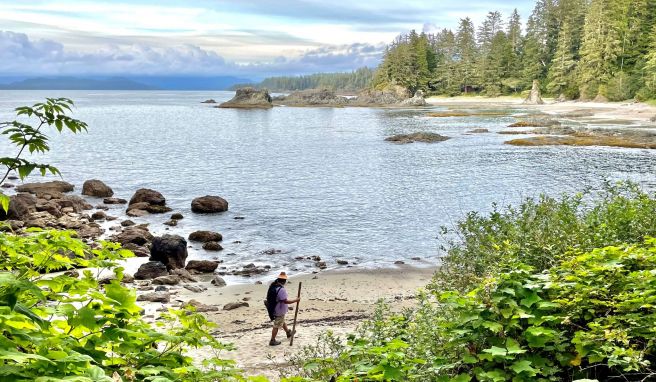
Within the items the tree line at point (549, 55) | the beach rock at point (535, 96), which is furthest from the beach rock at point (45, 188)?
the beach rock at point (535, 96)

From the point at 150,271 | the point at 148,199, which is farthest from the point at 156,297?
the point at 148,199

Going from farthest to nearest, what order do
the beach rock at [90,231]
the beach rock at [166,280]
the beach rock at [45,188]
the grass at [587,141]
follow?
the grass at [587,141] → the beach rock at [45,188] → the beach rock at [90,231] → the beach rock at [166,280]

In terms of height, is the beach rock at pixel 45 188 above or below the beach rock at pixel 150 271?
above

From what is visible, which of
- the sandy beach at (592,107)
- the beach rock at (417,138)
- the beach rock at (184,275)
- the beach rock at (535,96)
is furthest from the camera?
the beach rock at (535,96)

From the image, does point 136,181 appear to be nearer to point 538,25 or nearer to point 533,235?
point 533,235

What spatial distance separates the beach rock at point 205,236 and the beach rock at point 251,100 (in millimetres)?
122237

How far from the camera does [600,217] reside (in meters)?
11.2

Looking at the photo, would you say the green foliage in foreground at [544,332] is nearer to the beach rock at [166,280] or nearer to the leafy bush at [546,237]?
the leafy bush at [546,237]

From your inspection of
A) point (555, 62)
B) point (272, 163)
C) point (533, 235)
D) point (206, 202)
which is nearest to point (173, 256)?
point (206, 202)

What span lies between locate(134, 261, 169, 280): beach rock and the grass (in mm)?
46657

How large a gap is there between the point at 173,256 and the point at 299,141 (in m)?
50.7

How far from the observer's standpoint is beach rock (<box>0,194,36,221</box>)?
27.3 metres

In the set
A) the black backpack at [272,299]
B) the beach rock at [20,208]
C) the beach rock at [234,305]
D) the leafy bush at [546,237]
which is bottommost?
the beach rock at [234,305]

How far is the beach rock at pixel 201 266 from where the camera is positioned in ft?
69.4
